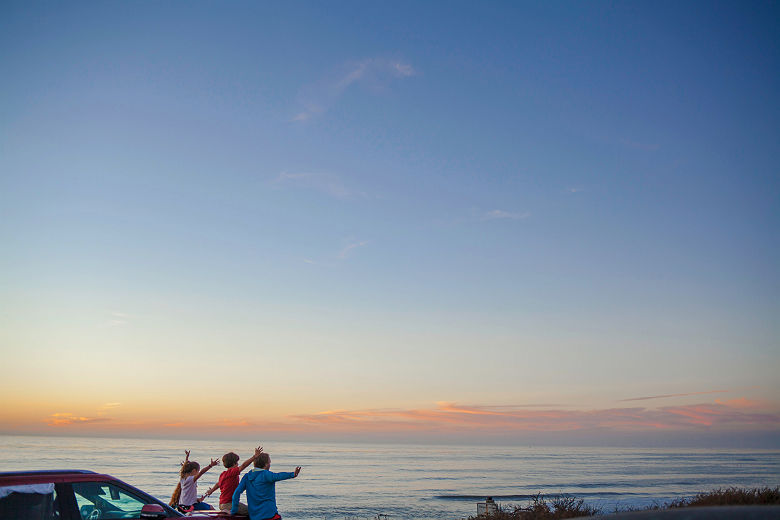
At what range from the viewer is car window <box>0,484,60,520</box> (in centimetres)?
538

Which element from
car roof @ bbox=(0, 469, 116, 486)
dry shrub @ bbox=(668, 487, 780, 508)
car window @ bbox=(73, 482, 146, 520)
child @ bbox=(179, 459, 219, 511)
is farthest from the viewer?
dry shrub @ bbox=(668, 487, 780, 508)

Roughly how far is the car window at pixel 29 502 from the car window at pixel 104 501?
252 mm

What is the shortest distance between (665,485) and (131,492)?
154 feet

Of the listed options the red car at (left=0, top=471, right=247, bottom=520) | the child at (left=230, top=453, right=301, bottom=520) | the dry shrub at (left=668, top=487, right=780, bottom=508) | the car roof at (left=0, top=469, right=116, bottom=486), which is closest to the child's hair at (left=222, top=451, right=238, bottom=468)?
the child at (left=230, top=453, right=301, bottom=520)

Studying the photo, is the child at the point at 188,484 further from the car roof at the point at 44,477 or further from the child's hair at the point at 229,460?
the car roof at the point at 44,477

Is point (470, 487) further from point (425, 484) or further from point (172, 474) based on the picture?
point (172, 474)

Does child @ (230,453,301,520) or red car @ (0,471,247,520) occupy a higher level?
red car @ (0,471,247,520)

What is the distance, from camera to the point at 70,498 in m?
5.88

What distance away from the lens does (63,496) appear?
19.1 ft

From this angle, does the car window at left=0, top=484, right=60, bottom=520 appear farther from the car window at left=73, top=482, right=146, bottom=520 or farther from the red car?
the car window at left=73, top=482, right=146, bottom=520

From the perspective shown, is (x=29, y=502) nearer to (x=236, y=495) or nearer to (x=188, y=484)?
(x=236, y=495)

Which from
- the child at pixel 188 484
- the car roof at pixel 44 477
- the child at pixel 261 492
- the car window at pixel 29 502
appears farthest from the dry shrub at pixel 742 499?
the car window at pixel 29 502

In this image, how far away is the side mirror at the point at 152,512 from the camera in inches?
239

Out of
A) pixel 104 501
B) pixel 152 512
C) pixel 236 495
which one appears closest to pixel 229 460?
pixel 236 495
